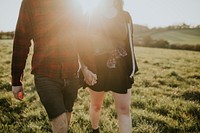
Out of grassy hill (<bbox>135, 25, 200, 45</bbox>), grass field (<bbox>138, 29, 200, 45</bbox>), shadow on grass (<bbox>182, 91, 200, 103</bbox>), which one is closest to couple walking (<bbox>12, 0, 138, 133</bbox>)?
shadow on grass (<bbox>182, 91, 200, 103</bbox>)

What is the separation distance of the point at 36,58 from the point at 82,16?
86 cm

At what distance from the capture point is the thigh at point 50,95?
277cm

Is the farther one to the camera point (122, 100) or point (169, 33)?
point (169, 33)

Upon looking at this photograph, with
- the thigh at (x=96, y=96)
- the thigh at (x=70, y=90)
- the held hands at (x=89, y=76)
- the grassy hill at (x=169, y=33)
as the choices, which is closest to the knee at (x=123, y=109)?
the thigh at (x=96, y=96)

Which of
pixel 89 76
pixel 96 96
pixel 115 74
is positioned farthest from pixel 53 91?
pixel 96 96

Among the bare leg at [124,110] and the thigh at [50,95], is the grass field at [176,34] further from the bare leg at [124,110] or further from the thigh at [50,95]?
the thigh at [50,95]

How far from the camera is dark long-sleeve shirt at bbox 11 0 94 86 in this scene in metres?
2.91

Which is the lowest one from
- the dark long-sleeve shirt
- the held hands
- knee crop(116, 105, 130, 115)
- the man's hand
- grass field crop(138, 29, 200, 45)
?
knee crop(116, 105, 130, 115)

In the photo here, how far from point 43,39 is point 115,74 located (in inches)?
41.6

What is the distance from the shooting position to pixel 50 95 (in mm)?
2801

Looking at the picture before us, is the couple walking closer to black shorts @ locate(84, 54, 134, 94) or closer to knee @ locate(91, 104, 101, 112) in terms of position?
black shorts @ locate(84, 54, 134, 94)

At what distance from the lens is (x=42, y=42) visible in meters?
2.93

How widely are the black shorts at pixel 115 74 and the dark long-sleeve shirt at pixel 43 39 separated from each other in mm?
534

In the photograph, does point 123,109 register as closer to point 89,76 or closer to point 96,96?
point 96,96
